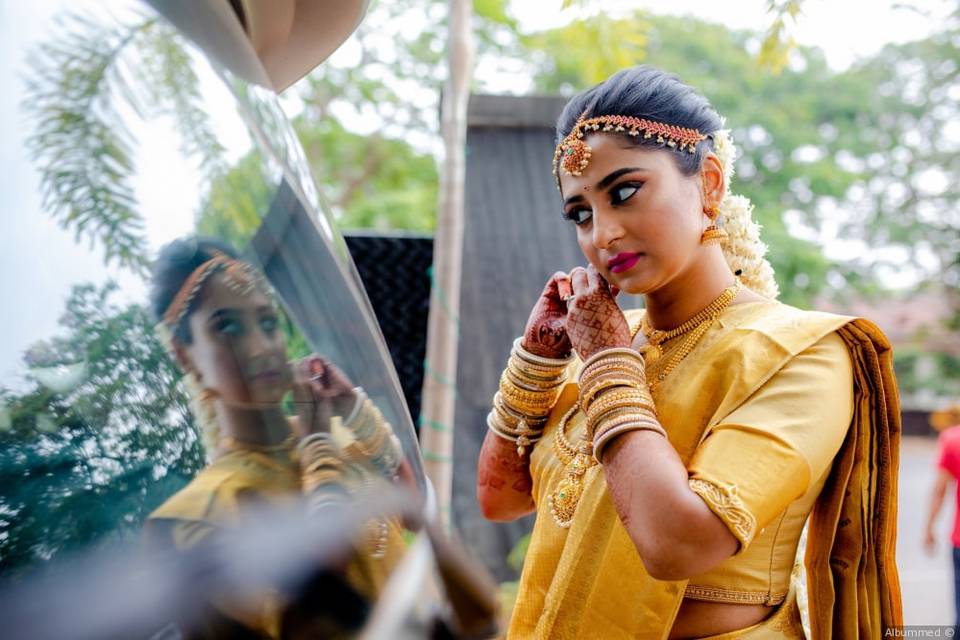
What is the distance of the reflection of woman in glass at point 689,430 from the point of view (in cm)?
117

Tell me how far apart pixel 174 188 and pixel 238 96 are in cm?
18

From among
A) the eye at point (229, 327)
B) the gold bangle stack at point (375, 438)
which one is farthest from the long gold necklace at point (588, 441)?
the eye at point (229, 327)

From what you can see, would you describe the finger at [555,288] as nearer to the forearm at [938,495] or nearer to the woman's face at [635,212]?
the woman's face at [635,212]

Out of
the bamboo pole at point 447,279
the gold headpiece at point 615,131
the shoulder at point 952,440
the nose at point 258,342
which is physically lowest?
the shoulder at point 952,440

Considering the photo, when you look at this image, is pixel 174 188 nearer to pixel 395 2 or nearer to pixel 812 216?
pixel 395 2

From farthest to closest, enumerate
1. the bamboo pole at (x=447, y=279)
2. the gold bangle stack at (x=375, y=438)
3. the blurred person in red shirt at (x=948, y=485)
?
the blurred person in red shirt at (x=948, y=485)
the bamboo pole at (x=447, y=279)
the gold bangle stack at (x=375, y=438)

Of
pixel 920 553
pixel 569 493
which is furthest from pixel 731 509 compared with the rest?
pixel 920 553

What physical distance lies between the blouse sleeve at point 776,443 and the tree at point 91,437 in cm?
80

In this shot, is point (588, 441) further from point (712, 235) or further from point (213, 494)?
point (213, 494)

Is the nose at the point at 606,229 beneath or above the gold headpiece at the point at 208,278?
beneath

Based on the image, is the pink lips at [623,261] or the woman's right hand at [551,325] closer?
the pink lips at [623,261]

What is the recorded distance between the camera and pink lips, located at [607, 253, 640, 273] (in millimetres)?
1341

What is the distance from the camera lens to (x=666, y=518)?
1.13 meters

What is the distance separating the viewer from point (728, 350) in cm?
132
